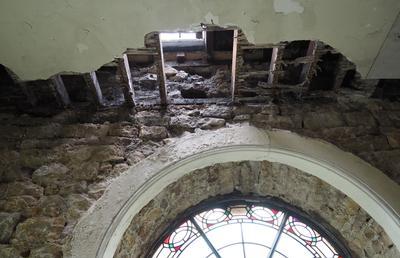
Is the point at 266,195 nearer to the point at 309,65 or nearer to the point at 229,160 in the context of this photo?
the point at 229,160

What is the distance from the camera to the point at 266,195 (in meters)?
2.86

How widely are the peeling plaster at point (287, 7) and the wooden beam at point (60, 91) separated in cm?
150

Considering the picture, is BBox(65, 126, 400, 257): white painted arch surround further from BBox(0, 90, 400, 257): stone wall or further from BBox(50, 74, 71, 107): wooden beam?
BBox(50, 74, 71, 107): wooden beam

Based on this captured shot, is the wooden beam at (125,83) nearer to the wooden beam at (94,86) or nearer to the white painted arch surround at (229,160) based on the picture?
the wooden beam at (94,86)

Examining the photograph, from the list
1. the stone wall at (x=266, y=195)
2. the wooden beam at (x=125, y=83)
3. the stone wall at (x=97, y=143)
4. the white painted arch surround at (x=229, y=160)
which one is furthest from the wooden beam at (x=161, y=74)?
the stone wall at (x=266, y=195)

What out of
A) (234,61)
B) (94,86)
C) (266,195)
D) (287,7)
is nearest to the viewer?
(287,7)

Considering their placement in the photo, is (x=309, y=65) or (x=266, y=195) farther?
(x=266, y=195)

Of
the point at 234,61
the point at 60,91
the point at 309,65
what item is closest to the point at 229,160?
the point at 234,61

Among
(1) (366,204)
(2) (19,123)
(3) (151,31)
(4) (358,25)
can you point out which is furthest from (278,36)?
(2) (19,123)

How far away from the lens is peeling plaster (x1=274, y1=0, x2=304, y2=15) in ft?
7.11

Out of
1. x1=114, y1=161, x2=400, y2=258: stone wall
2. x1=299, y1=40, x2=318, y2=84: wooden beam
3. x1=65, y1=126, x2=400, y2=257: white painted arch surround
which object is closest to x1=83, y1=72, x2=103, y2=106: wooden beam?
x1=65, y1=126, x2=400, y2=257: white painted arch surround

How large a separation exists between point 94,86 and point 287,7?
136 cm

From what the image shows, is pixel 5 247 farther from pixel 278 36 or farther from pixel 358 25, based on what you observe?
pixel 358 25

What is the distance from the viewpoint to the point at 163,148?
8.09ft
